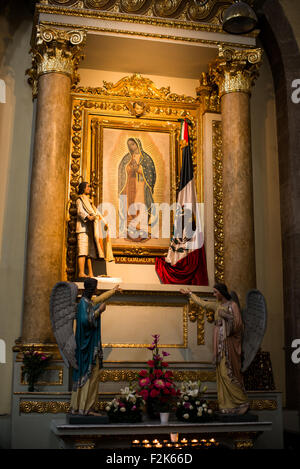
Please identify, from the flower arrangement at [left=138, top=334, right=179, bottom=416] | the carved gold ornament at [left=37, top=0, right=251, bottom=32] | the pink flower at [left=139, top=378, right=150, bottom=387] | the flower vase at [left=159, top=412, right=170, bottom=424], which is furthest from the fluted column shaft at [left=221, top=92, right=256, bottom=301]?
the flower vase at [left=159, top=412, right=170, bottom=424]

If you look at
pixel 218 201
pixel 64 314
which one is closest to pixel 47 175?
Answer: pixel 64 314

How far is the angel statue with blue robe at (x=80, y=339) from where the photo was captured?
7672mm

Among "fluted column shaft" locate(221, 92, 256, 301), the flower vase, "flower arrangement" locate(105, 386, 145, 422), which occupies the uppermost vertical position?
"fluted column shaft" locate(221, 92, 256, 301)

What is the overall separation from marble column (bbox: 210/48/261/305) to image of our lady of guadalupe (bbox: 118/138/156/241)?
138cm

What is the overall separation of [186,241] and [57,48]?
3.64 meters

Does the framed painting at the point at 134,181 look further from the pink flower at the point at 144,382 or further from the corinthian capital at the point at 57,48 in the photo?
the pink flower at the point at 144,382

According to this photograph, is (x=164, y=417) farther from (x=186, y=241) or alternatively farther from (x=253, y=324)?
(x=186, y=241)

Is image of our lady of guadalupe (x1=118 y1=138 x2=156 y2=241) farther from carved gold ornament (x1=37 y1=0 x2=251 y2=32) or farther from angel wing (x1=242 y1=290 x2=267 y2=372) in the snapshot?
angel wing (x1=242 y1=290 x2=267 y2=372)

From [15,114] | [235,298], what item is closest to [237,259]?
[235,298]

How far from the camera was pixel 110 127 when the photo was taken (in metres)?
10.8

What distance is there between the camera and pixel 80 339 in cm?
780

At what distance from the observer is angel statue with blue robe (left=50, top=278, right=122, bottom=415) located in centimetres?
767

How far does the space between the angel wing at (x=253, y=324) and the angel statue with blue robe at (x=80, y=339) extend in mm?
2014
